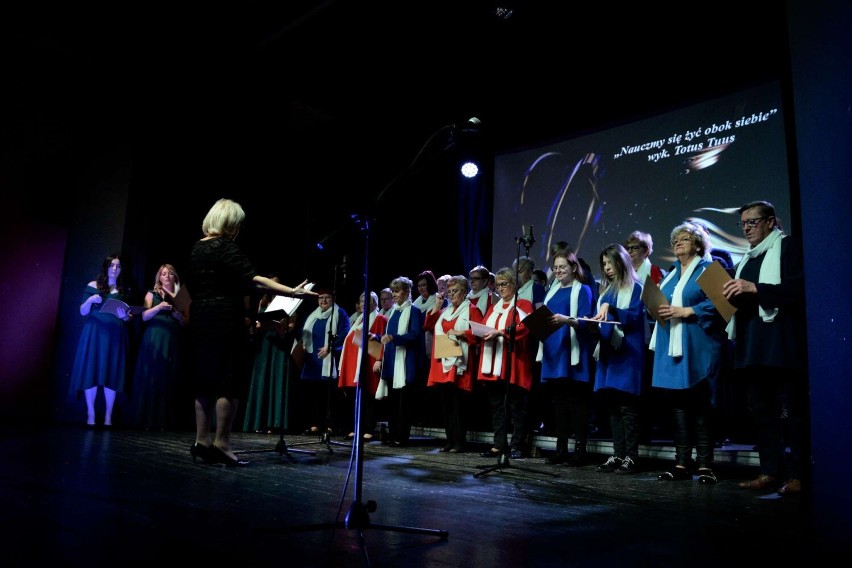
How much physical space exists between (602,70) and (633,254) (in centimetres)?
314

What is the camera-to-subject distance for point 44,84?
755 centimetres

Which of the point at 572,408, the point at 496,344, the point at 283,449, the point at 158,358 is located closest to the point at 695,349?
the point at 572,408

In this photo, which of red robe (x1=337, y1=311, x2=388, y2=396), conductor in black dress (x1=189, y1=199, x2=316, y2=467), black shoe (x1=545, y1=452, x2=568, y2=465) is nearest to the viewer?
conductor in black dress (x1=189, y1=199, x2=316, y2=467)

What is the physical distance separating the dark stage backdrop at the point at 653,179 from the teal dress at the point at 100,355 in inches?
182

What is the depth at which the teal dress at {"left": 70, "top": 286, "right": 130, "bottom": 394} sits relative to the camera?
674cm

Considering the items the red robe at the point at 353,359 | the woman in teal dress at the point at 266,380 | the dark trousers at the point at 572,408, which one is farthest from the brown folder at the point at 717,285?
the woman in teal dress at the point at 266,380

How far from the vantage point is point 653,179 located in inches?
273

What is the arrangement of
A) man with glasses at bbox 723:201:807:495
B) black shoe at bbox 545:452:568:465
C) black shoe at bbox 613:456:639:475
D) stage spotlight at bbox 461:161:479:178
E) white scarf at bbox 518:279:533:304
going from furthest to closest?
stage spotlight at bbox 461:161:479:178 < white scarf at bbox 518:279:533:304 < black shoe at bbox 545:452:568:465 < black shoe at bbox 613:456:639:475 < man with glasses at bbox 723:201:807:495

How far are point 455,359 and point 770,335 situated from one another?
8.82 ft

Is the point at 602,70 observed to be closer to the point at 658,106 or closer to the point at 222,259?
the point at 658,106

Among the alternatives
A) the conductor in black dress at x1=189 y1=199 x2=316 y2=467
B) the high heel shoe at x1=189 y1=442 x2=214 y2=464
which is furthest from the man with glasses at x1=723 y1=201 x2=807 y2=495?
the high heel shoe at x1=189 y1=442 x2=214 y2=464

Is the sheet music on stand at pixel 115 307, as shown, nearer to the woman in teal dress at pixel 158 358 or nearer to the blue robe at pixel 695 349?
the woman in teal dress at pixel 158 358

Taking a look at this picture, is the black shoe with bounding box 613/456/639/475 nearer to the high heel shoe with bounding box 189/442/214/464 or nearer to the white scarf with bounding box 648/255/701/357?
the white scarf with bounding box 648/255/701/357

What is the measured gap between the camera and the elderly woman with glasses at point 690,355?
4.03 metres
